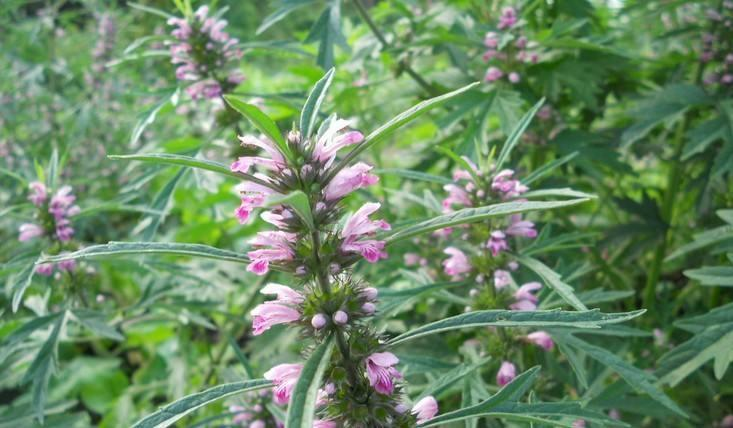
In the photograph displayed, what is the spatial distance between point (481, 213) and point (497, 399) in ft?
1.49

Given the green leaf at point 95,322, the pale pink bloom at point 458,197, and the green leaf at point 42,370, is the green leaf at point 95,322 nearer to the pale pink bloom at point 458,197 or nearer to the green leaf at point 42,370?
the green leaf at point 42,370

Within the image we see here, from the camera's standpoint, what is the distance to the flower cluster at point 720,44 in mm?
2932

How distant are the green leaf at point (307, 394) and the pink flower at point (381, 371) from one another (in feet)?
0.50

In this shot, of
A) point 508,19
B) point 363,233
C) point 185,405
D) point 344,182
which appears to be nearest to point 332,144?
point 344,182

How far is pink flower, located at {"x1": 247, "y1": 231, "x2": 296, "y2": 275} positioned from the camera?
1.24 m

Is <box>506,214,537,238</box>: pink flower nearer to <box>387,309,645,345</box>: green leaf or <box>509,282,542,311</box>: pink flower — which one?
<box>509,282,542,311</box>: pink flower

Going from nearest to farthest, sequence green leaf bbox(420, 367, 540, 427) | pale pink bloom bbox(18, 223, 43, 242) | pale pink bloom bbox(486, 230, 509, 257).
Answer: green leaf bbox(420, 367, 540, 427) < pale pink bloom bbox(486, 230, 509, 257) < pale pink bloom bbox(18, 223, 43, 242)

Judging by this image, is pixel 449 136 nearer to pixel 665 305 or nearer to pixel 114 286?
pixel 665 305

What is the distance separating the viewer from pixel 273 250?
127 cm

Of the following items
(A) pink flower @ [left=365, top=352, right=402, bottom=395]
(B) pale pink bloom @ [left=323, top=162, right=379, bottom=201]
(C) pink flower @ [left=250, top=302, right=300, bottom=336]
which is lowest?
(A) pink flower @ [left=365, top=352, right=402, bottom=395]

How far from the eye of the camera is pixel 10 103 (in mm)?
4574

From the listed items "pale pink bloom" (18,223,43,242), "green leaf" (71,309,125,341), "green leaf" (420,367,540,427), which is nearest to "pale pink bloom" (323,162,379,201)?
"green leaf" (420,367,540,427)

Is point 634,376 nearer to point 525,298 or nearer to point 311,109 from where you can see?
point 525,298

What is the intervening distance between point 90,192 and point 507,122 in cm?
340
